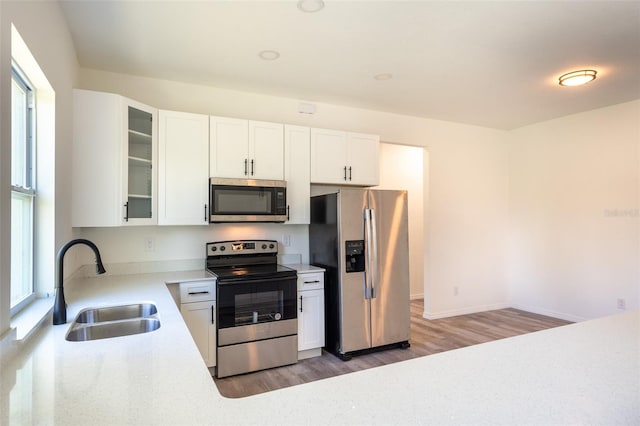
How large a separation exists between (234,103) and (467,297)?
385cm

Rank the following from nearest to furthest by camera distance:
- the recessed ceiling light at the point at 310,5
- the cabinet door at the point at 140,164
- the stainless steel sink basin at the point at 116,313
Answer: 1. the stainless steel sink basin at the point at 116,313
2. the recessed ceiling light at the point at 310,5
3. the cabinet door at the point at 140,164

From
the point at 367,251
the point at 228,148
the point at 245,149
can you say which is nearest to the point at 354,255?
the point at 367,251

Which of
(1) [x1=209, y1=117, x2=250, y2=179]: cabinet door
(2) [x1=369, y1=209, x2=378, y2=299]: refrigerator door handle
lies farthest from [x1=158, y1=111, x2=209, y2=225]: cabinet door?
(2) [x1=369, y1=209, x2=378, y2=299]: refrigerator door handle

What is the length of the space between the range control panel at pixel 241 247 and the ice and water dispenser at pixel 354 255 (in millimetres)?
721

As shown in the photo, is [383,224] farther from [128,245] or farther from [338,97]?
[128,245]

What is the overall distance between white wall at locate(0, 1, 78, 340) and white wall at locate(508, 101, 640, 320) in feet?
17.1

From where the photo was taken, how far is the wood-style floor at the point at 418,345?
2.90m

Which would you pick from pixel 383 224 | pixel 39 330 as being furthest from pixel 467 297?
pixel 39 330

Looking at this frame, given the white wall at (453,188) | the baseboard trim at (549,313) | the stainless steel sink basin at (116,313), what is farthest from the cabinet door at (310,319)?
the baseboard trim at (549,313)

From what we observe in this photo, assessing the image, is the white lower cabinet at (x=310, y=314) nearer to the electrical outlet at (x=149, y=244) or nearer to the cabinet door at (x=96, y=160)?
the electrical outlet at (x=149, y=244)

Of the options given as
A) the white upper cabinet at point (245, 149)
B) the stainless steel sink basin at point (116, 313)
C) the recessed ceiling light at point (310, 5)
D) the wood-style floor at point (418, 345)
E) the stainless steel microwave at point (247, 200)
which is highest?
the recessed ceiling light at point (310, 5)

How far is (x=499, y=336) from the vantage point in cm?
399

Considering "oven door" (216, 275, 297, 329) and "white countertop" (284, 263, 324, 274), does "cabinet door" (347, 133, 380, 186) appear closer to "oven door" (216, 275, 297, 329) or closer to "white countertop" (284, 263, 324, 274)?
"white countertop" (284, 263, 324, 274)

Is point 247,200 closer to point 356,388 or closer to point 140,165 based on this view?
point 140,165
